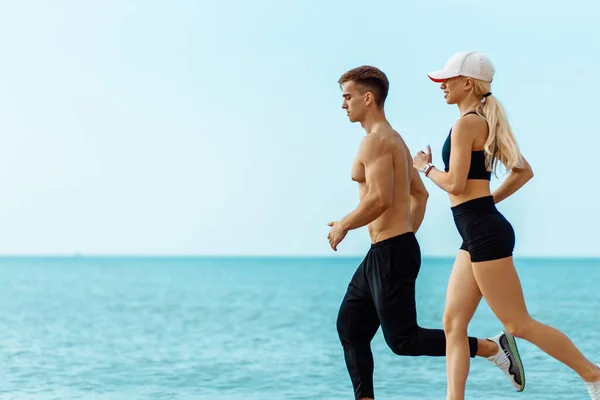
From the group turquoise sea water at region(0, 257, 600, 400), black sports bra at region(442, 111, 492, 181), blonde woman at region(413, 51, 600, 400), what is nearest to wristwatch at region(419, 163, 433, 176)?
blonde woman at region(413, 51, 600, 400)

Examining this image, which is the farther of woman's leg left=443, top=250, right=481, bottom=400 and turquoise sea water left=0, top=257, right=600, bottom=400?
turquoise sea water left=0, top=257, right=600, bottom=400

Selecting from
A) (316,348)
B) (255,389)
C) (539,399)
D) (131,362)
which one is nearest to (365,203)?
(539,399)

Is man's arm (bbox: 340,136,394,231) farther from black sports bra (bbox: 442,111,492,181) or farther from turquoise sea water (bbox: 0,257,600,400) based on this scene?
turquoise sea water (bbox: 0,257,600,400)

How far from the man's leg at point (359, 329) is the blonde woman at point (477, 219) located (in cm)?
52

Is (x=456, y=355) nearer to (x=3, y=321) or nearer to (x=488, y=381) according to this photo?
(x=488, y=381)

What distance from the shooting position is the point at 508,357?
6133 mm

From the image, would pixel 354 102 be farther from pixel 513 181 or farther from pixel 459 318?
pixel 459 318

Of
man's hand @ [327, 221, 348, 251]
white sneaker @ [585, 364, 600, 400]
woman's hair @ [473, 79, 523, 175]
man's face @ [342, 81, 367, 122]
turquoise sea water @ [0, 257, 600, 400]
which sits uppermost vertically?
man's face @ [342, 81, 367, 122]

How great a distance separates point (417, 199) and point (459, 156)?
0.86 m

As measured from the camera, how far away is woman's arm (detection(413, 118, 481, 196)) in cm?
545

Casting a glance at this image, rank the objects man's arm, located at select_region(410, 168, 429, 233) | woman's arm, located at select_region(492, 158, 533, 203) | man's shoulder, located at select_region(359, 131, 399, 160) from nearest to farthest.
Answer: woman's arm, located at select_region(492, 158, 533, 203)
man's shoulder, located at select_region(359, 131, 399, 160)
man's arm, located at select_region(410, 168, 429, 233)

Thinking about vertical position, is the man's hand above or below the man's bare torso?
below

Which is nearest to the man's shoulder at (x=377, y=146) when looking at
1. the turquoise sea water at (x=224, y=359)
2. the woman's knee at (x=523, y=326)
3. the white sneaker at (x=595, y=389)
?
the woman's knee at (x=523, y=326)

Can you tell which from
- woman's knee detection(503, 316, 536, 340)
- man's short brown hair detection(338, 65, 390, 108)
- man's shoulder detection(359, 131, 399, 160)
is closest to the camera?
woman's knee detection(503, 316, 536, 340)
